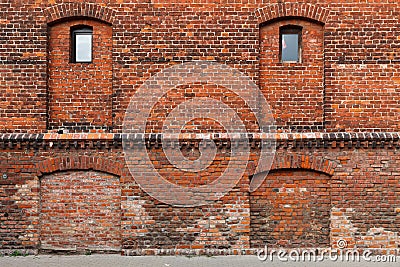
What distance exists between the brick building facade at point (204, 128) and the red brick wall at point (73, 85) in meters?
0.03

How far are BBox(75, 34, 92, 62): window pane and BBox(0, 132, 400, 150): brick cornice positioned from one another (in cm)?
170

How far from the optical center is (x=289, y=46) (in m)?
9.52

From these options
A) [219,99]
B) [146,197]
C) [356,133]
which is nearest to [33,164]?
[146,197]

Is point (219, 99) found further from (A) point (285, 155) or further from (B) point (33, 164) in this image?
(B) point (33, 164)

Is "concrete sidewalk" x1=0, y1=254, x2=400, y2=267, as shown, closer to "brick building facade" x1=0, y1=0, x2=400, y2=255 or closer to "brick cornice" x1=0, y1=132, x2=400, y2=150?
"brick building facade" x1=0, y1=0, x2=400, y2=255

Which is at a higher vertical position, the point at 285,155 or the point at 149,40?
the point at 149,40

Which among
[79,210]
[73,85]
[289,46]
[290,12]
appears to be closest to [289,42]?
[289,46]

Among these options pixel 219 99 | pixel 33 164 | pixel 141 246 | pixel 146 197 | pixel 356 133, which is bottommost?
pixel 141 246

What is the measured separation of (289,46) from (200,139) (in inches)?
110

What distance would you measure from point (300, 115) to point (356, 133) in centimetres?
118

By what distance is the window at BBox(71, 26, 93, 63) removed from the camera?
9531 mm

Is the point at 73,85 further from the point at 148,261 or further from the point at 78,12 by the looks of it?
the point at 148,261

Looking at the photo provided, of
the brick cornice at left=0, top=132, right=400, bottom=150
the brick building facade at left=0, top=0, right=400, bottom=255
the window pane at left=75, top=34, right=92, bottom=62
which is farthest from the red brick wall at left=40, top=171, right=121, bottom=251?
the window pane at left=75, top=34, right=92, bottom=62

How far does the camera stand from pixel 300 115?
9.37 meters
